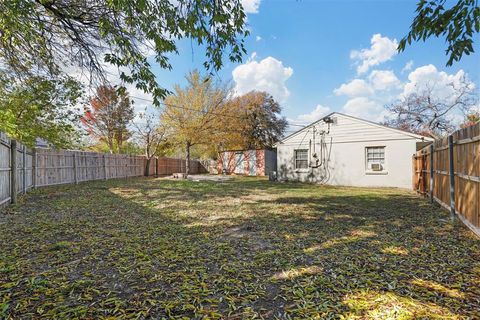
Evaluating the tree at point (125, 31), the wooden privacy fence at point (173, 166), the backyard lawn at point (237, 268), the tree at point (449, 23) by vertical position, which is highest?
the tree at point (125, 31)

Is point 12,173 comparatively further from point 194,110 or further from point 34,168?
point 194,110

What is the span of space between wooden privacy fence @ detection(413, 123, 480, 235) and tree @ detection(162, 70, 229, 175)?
45.5ft

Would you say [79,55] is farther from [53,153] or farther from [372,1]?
[53,153]

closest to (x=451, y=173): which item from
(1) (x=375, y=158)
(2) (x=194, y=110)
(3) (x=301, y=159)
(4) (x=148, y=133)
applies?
(1) (x=375, y=158)

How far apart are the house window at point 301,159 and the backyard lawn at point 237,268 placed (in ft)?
31.3

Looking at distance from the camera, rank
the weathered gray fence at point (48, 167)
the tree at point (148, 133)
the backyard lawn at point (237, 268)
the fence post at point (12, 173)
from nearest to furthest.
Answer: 1. the backyard lawn at point (237, 268)
2. the weathered gray fence at point (48, 167)
3. the fence post at point (12, 173)
4. the tree at point (148, 133)

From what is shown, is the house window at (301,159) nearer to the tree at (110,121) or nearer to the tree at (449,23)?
the tree at (449,23)

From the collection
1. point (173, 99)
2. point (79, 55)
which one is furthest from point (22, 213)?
point (173, 99)

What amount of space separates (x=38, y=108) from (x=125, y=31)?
26.6 ft

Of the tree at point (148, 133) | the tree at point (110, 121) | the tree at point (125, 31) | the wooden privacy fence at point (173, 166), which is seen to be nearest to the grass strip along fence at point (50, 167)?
the tree at point (148, 133)

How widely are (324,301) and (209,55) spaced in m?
3.29

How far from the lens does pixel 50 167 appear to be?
10.4 m

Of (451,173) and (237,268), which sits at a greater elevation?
(451,173)

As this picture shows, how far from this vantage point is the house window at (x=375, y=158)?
12.3 metres
